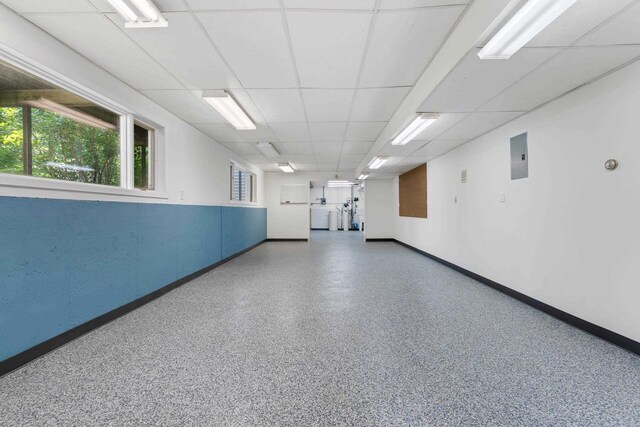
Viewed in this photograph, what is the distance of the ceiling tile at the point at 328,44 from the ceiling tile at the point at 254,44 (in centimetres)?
11

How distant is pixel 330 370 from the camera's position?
1.87 meters

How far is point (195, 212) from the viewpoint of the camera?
14.5ft

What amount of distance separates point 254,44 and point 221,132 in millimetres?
2678

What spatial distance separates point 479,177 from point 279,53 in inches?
137

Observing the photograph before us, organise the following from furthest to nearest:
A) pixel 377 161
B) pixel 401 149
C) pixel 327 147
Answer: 1. pixel 377 161
2. pixel 327 147
3. pixel 401 149

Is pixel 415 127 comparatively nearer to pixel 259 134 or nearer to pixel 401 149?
pixel 401 149

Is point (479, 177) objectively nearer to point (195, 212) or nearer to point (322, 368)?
point (322, 368)

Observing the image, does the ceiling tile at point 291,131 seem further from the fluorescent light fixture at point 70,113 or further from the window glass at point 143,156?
the fluorescent light fixture at point 70,113

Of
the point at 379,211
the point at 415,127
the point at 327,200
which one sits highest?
the point at 415,127

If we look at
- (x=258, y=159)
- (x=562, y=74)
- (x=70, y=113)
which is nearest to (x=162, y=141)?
(x=70, y=113)

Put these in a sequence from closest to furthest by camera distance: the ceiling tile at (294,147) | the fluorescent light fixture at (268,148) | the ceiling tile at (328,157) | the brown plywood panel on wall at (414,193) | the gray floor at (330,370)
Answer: the gray floor at (330,370), the fluorescent light fixture at (268,148), the ceiling tile at (294,147), the ceiling tile at (328,157), the brown plywood panel on wall at (414,193)

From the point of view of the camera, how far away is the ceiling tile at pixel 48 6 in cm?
183

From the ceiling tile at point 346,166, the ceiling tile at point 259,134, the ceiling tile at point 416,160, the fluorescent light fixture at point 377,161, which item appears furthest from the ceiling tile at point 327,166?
the ceiling tile at point 259,134

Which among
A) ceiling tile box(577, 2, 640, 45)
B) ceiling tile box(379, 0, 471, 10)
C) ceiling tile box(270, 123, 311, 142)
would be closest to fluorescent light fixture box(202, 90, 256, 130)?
ceiling tile box(270, 123, 311, 142)
